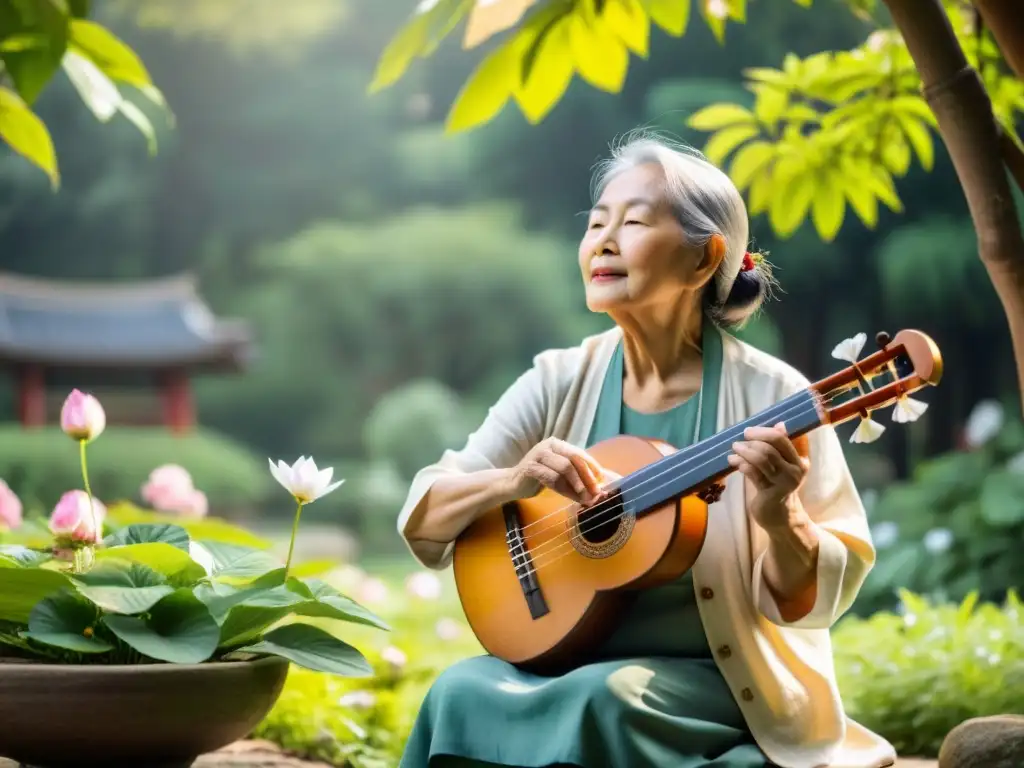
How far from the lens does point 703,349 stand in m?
2.00

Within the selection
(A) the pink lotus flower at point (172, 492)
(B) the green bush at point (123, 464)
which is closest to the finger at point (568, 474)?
(A) the pink lotus flower at point (172, 492)

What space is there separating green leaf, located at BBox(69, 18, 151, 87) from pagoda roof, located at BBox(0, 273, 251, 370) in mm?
12538

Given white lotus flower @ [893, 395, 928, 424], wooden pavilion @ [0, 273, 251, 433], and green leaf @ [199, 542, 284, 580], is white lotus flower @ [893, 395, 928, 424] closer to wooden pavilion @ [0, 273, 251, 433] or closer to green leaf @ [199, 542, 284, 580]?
green leaf @ [199, 542, 284, 580]

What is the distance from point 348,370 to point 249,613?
12543 mm

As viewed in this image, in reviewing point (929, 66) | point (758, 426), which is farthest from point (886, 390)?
point (929, 66)

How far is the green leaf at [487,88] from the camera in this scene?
5.32 ft

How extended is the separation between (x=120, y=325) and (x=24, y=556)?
13.1 meters

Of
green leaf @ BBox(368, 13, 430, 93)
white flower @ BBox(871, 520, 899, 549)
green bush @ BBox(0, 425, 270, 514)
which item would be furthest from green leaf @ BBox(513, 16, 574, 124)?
green bush @ BBox(0, 425, 270, 514)

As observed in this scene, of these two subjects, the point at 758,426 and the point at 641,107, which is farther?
the point at 641,107

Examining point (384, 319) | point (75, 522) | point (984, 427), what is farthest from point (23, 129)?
point (384, 319)

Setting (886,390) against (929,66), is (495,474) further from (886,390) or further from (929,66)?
(929,66)

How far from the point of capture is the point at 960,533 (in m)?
6.01

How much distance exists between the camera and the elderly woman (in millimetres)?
1713

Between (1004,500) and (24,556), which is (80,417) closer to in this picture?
(24,556)
